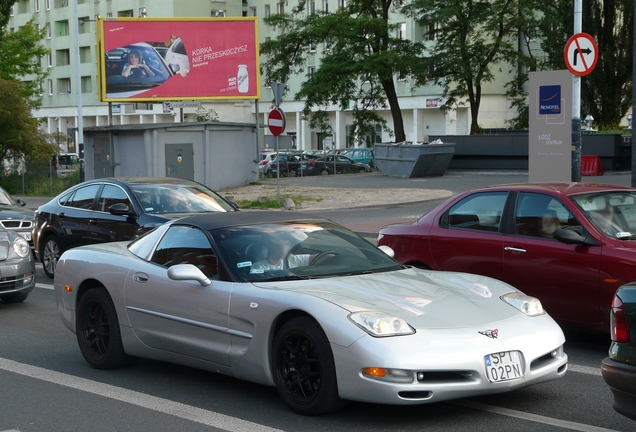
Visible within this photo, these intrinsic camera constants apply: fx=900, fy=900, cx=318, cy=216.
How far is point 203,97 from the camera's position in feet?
126

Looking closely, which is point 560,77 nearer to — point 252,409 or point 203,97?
point 252,409

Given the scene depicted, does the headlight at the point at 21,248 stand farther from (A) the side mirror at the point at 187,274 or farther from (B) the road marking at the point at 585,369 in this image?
(B) the road marking at the point at 585,369

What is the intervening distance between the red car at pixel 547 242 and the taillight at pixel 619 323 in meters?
2.74

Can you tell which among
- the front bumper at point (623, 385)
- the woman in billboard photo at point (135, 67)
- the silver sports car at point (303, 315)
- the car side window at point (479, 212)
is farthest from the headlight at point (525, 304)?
the woman in billboard photo at point (135, 67)

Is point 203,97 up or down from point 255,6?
down

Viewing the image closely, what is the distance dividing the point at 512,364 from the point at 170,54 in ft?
113

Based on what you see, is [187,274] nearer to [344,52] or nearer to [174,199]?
[174,199]

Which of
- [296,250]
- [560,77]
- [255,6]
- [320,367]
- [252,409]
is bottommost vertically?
[252,409]

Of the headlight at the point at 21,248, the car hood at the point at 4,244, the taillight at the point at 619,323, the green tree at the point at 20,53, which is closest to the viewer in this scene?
the taillight at the point at 619,323

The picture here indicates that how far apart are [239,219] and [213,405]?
1575mm

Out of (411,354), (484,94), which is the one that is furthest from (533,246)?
(484,94)

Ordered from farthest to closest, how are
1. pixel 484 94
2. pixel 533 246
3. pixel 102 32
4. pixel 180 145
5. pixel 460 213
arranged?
pixel 484 94 → pixel 102 32 → pixel 180 145 → pixel 460 213 → pixel 533 246

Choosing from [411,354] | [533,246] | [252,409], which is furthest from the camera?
[533,246]

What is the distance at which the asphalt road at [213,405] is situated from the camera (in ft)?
19.1
